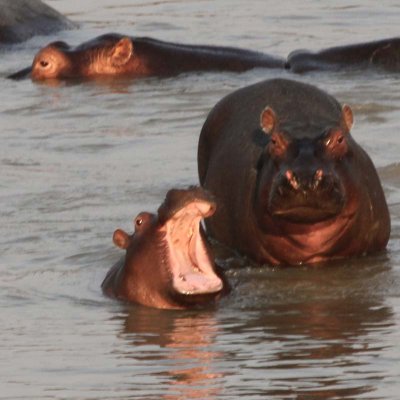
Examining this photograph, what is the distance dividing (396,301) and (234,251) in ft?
4.63

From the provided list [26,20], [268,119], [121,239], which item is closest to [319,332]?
[121,239]

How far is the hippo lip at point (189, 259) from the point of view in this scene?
21.6 ft

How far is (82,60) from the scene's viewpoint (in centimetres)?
1355

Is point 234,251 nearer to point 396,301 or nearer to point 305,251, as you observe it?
point 305,251

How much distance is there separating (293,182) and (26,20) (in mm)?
8915

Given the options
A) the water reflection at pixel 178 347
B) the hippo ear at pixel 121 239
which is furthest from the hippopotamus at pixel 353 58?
the water reflection at pixel 178 347

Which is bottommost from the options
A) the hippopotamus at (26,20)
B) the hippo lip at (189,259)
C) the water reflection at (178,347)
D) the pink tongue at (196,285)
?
the water reflection at (178,347)

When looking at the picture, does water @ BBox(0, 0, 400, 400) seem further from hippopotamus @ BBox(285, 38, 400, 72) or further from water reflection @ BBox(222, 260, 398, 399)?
hippopotamus @ BBox(285, 38, 400, 72)

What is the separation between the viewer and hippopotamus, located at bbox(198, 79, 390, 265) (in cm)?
708

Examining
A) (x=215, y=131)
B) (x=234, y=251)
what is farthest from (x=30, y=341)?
(x=215, y=131)

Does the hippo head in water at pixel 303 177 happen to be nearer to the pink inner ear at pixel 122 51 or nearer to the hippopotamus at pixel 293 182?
the hippopotamus at pixel 293 182

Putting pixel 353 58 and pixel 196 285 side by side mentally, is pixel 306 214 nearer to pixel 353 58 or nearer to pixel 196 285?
pixel 196 285

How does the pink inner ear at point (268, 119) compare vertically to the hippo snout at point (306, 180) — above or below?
above

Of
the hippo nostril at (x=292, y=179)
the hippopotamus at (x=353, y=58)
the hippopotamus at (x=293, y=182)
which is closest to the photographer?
the hippo nostril at (x=292, y=179)
